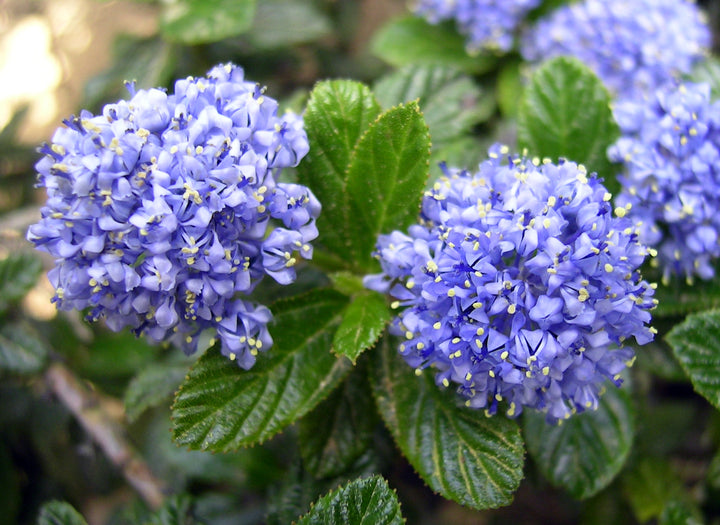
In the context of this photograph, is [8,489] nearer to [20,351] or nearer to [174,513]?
[20,351]

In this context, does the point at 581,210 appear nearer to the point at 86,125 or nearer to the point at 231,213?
the point at 231,213

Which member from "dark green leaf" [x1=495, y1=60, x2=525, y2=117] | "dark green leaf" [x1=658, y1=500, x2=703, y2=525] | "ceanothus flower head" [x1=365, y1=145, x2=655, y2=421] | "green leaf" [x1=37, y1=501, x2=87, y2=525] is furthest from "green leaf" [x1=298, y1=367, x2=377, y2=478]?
"dark green leaf" [x1=495, y1=60, x2=525, y2=117]

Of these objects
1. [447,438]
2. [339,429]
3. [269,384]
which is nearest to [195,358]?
[339,429]

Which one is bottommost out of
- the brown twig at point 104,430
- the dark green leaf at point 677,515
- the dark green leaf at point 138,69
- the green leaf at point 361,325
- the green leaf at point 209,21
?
the dark green leaf at point 677,515

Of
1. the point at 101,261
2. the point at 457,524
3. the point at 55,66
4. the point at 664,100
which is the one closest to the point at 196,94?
the point at 101,261

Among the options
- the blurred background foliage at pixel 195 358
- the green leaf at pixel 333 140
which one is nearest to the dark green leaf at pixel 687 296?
the blurred background foliage at pixel 195 358

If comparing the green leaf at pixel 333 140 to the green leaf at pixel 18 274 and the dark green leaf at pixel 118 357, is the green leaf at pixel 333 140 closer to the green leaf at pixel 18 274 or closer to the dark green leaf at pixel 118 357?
the green leaf at pixel 18 274
